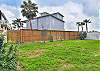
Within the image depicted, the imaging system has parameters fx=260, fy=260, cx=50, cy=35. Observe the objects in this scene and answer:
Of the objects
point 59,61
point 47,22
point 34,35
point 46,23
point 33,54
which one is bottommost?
point 59,61

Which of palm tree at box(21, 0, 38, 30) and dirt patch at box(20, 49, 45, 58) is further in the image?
palm tree at box(21, 0, 38, 30)

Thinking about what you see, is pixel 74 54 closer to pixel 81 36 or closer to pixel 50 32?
pixel 50 32

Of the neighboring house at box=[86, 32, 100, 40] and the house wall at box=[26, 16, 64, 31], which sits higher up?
the house wall at box=[26, 16, 64, 31]

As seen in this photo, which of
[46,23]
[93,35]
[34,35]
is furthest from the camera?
[46,23]

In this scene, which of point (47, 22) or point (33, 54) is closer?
point (33, 54)

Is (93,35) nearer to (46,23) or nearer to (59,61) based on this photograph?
(46,23)

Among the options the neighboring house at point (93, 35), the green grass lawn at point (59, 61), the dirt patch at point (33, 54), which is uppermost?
the neighboring house at point (93, 35)

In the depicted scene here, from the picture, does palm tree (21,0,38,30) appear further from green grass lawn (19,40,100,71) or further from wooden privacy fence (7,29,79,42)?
green grass lawn (19,40,100,71)

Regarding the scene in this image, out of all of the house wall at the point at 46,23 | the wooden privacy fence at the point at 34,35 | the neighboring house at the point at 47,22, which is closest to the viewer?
the wooden privacy fence at the point at 34,35

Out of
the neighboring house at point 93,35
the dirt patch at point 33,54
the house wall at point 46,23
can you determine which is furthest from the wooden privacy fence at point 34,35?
the house wall at point 46,23

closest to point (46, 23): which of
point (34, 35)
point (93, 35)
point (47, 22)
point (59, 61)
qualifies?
point (47, 22)

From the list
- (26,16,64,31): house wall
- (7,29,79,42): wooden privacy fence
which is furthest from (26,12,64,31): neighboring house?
(7,29,79,42): wooden privacy fence

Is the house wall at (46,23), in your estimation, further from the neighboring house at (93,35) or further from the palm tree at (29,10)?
the neighboring house at (93,35)

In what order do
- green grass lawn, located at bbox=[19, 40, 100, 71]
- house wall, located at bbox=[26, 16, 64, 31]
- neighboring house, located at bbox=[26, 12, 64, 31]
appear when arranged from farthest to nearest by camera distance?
neighboring house, located at bbox=[26, 12, 64, 31] < house wall, located at bbox=[26, 16, 64, 31] < green grass lawn, located at bbox=[19, 40, 100, 71]
